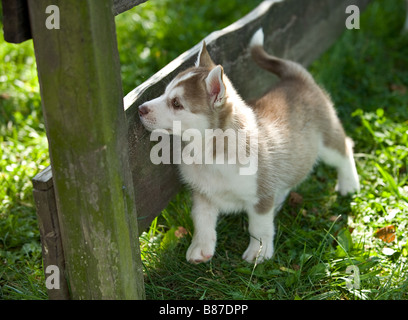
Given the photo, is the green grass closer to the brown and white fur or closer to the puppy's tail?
the brown and white fur

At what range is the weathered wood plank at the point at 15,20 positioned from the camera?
1907 millimetres

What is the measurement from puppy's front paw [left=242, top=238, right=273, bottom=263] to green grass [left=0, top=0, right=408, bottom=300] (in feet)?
0.19

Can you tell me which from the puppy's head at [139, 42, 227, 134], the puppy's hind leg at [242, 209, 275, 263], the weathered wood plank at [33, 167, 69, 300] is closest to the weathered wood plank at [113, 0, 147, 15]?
the puppy's head at [139, 42, 227, 134]

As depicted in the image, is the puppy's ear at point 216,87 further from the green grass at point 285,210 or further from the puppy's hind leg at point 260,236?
the green grass at point 285,210

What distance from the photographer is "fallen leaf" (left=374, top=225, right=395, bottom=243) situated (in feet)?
10.5

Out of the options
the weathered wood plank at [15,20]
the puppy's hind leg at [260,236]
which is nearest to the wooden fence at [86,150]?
the weathered wood plank at [15,20]

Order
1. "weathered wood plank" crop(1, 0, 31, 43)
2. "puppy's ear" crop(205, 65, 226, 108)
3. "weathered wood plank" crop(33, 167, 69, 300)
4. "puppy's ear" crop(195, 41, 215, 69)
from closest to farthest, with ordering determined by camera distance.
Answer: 1. "weathered wood plank" crop(1, 0, 31, 43)
2. "weathered wood plank" crop(33, 167, 69, 300)
3. "puppy's ear" crop(205, 65, 226, 108)
4. "puppy's ear" crop(195, 41, 215, 69)

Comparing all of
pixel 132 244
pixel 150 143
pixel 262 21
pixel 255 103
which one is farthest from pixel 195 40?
pixel 132 244

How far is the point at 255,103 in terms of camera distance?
335 centimetres

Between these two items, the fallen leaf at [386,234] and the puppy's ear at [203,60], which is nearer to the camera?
the puppy's ear at [203,60]

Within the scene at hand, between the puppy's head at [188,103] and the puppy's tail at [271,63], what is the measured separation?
0.95 m
